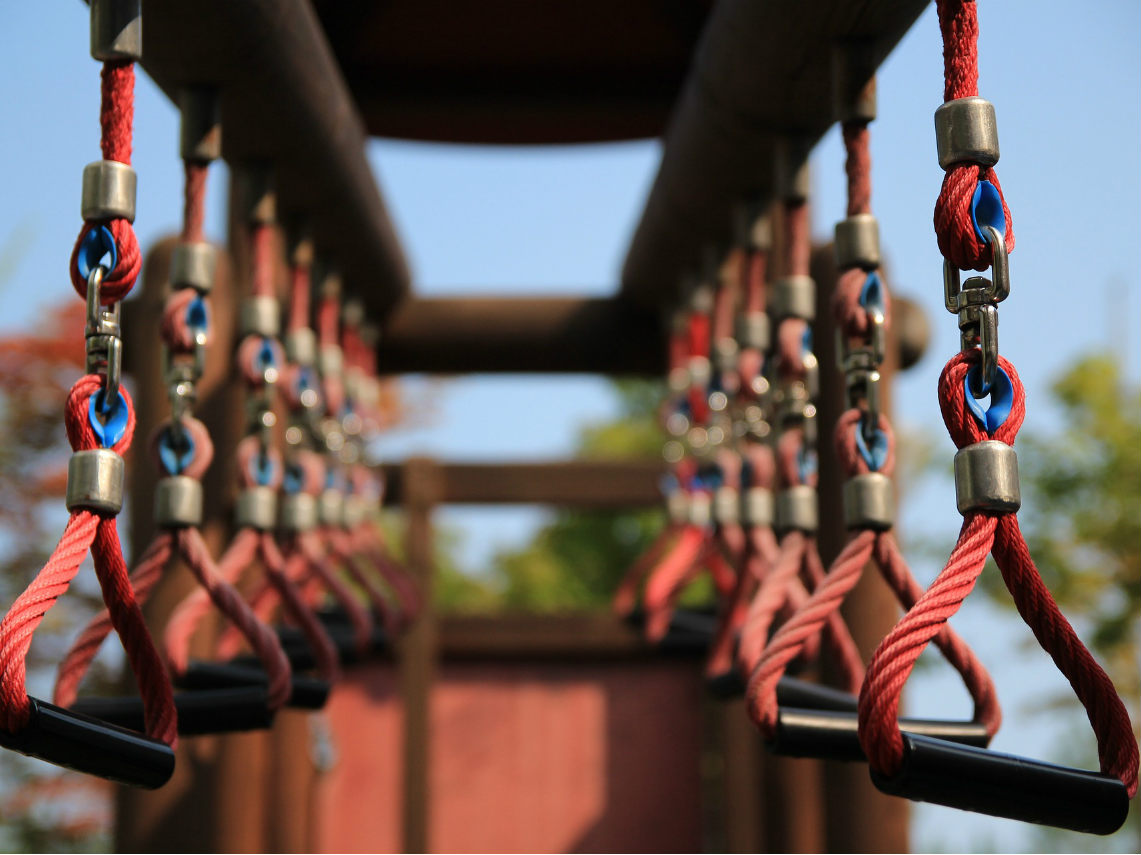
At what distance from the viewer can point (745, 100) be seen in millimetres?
1812

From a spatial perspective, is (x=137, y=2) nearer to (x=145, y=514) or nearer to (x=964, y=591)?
(x=964, y=591)

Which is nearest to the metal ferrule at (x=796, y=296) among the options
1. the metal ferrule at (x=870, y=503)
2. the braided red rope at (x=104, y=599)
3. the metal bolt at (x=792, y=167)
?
the metal bolt at (x=792, y=167)

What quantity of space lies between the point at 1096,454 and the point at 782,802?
31.0ft

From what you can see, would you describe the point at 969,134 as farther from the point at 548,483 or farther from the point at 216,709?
the point at 548,483

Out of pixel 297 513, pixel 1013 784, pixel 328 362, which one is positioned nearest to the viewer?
pixel 1013 784

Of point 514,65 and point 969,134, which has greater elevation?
point 514,65

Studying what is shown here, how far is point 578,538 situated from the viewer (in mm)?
17781

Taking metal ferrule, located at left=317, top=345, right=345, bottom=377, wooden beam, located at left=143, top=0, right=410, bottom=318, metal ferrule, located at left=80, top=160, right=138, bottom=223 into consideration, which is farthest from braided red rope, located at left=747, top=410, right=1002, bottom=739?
metal ferrule, located at left=317, top=345, right=345, bottom=377

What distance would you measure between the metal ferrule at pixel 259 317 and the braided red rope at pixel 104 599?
66cm

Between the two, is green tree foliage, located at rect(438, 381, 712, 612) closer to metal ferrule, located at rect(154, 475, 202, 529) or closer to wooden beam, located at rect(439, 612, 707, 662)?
wooden beam, located at rect(439, 612, 707, 662)

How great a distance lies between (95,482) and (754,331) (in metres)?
1.26

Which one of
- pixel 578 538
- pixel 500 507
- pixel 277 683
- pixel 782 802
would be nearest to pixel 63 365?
pixel 500 507

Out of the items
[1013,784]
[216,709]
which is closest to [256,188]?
[216,709]

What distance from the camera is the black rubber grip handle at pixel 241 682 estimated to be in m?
1.67
